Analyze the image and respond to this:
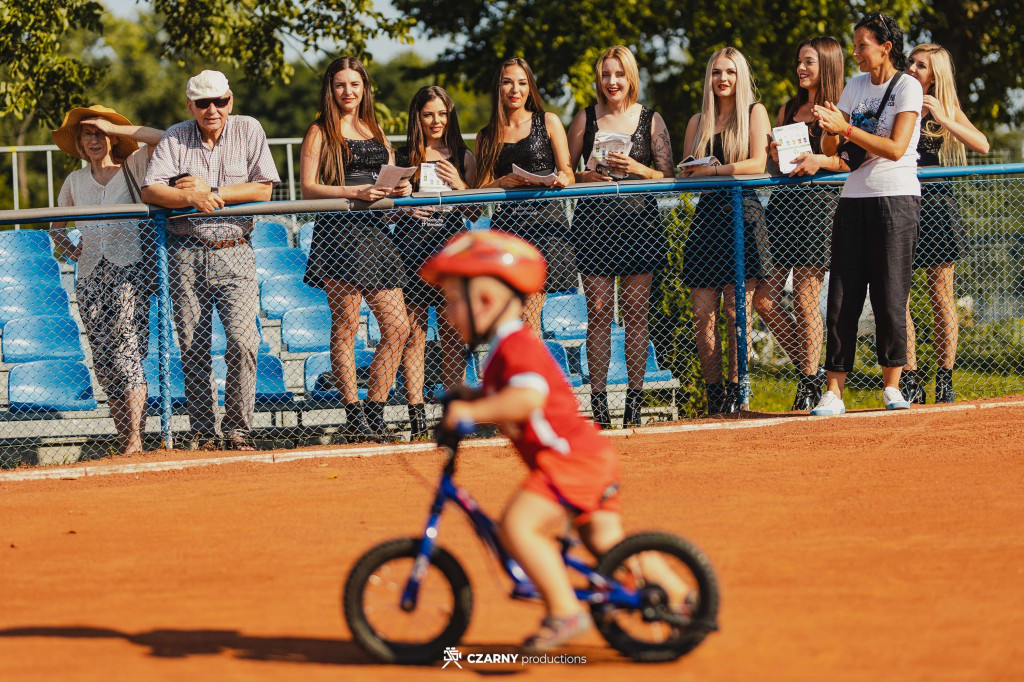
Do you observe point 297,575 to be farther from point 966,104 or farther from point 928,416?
point 966,104

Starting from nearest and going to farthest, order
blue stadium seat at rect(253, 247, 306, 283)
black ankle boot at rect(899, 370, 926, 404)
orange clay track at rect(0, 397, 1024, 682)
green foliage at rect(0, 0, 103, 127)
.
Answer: orange clay track at rect(0, 397, 1024, 682) → black ankle boot at rect(899, 370, 926, 404) → blue stadium seat at rect(253, 247, 306, 283) → green foliage at rect(0, 0, 103, 127)

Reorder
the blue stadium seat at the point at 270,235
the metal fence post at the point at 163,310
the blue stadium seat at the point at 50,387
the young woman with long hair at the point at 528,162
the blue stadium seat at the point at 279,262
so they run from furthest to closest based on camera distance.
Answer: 1. the blue stadium seat at the point at 270,235
2. the blue stadium seat at the point at 279,262
3. the blue stadium seat at the point at 50,387
4. the young woman with long hair at the point at 528,162
5. the metal fence post at the point at 163,310

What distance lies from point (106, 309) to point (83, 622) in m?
3.81

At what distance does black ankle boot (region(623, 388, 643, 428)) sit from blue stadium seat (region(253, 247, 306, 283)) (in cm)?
308

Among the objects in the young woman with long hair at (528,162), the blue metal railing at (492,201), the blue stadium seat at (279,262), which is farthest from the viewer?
the blue stadium seat at (279,262)

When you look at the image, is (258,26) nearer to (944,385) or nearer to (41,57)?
(41,57)

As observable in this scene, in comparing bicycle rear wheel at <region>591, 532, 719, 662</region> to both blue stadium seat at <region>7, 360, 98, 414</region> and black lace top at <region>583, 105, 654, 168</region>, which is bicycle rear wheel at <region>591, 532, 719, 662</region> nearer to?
black lace top at <region>583, 105, 654, 168</region>

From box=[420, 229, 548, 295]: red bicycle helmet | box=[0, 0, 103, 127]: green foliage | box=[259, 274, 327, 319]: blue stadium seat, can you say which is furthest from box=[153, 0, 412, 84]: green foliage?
box=[420, 229, 548, 295]: red bicycle helmet

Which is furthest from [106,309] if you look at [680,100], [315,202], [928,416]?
[680,100]

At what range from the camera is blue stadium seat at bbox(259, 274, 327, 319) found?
32.6 feet

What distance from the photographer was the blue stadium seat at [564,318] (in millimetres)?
9656

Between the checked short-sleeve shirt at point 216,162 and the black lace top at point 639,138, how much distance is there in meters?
2.19

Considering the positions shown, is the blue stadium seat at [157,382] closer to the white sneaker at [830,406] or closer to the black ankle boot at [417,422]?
the black ankle boot at [417,422]

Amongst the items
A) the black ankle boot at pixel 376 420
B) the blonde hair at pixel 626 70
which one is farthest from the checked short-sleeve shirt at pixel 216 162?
the blonde hair at pixel 626 70
